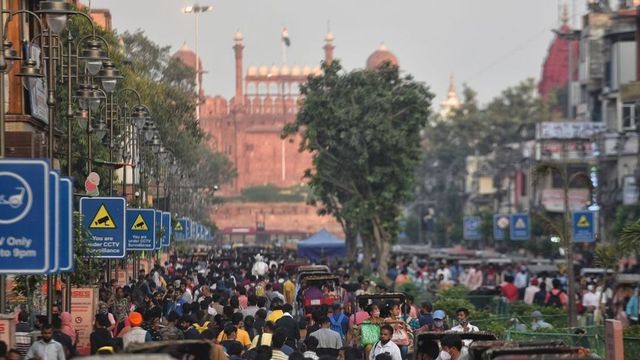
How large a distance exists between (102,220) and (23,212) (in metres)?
10.7

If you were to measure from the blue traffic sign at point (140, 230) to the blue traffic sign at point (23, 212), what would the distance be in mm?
16133

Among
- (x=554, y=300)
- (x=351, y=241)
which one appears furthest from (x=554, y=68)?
(x=554, y=300)

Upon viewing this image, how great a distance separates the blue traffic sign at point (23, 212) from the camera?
14.1 metres

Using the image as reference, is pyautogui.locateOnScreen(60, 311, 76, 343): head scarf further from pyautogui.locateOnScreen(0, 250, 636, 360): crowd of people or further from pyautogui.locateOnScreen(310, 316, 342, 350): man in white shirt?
pyautogui.locateOnScreen(310, 316, 342, 350): man in white shirt

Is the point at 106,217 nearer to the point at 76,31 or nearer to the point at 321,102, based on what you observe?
the point at 76,31

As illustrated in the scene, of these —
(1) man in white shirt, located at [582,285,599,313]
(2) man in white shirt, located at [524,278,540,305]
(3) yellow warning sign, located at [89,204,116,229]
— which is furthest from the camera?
(2) man in white shirt, located at [524,278,540,305]

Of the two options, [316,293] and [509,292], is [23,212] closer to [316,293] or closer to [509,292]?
[316,293]

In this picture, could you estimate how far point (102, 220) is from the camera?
2483cm

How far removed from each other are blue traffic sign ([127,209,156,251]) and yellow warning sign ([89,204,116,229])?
220 inches

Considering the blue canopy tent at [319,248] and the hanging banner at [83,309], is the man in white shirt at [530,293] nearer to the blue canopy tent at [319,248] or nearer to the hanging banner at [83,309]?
the hanging banner at [83,309]

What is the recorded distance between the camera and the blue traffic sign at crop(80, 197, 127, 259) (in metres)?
24.8

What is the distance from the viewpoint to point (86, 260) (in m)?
28.8

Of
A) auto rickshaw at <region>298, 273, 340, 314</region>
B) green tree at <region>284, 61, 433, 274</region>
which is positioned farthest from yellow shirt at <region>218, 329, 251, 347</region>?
green tree at <region>284, 61, 433, 274</region>

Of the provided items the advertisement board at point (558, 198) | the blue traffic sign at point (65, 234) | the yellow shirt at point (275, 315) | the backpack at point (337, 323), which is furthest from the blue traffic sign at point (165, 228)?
the advertisement board at point (558, 198)
